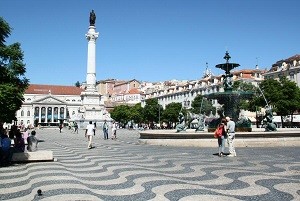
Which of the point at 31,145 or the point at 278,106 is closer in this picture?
the point at 31,145

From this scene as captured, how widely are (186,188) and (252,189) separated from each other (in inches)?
57.8

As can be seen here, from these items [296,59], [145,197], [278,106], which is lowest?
[145,197]

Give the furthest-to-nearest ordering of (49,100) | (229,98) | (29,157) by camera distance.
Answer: (49,100) < (229,98) < (29,157)

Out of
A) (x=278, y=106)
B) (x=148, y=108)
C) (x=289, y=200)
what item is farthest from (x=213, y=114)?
(x=289, y=200)

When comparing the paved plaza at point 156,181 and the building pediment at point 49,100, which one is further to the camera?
the building pediment at point 49,100

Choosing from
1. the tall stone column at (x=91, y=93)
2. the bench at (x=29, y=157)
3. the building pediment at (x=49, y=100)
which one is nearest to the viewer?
the bench at (x=29, y=157)

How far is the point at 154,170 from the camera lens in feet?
35.6

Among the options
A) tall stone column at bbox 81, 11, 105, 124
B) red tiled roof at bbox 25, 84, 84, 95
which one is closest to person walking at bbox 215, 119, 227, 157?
tall stone column at bbox 81, 11, 105, 124

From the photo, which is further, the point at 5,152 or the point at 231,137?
the point at 231,137

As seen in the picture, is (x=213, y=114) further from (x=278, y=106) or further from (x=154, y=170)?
(x=154, y=170)

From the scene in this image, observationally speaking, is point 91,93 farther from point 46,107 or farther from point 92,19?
point 46,107

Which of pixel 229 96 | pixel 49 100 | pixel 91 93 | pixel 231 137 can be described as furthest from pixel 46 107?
pixel 231 137

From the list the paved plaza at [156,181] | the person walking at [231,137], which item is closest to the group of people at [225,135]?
the person walking at [231,137]

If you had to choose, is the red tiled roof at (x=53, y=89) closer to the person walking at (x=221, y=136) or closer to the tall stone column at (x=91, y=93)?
the tall stone column at (x=91, y=93)
